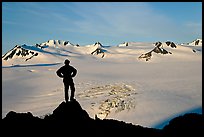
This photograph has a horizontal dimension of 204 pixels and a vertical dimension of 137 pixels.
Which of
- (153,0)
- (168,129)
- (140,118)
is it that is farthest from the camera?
(140,118)

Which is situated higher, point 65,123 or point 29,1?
point 29,1

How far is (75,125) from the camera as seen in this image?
43.9 ft

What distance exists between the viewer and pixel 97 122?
14.6m

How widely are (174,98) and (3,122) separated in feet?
225

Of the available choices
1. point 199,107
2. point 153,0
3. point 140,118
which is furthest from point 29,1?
point 199,107

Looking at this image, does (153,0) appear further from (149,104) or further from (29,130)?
(149,104)

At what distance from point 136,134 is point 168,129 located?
57.5 inches

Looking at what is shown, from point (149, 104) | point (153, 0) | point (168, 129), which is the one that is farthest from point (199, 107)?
point (153, 0)

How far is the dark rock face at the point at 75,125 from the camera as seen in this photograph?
492 inches

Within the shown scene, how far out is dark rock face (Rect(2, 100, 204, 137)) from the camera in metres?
12.5

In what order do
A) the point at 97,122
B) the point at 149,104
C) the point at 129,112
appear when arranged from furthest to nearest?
the point at 149,104
the point at 129,112
the point at 97,122

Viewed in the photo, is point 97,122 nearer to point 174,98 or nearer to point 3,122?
point 3,122

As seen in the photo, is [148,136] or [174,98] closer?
[148,136]

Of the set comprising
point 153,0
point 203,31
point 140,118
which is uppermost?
point 153,0
